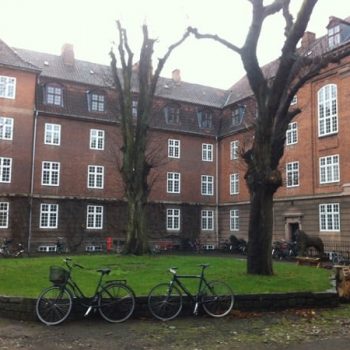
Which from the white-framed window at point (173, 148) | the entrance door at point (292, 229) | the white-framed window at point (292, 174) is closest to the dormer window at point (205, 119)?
the white-framed window at point (173, 148)

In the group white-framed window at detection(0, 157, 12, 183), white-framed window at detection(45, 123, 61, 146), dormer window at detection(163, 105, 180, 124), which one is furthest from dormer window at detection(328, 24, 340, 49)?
white-framed window at detection(0, 157, 12, 183)

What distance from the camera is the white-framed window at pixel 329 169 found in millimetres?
31219

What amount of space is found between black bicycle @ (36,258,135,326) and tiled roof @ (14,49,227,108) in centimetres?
2664

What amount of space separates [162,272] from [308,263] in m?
9.97

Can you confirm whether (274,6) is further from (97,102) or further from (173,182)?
(173,182)

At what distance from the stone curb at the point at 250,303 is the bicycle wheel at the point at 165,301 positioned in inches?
7.1

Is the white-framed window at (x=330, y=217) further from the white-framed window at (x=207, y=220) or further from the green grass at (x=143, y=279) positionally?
the green grass at (x=143, y=279)

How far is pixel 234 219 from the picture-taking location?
41.7m

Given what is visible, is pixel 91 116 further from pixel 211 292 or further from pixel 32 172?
pixel 211 292

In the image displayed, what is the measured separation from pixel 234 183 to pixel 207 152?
4015 millimetres

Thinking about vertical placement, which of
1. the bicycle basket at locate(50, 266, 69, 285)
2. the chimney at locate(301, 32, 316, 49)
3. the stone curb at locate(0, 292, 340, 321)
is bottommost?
the stone curb at locate(0, 292, 340, 321)

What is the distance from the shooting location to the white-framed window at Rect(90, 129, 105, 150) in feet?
124

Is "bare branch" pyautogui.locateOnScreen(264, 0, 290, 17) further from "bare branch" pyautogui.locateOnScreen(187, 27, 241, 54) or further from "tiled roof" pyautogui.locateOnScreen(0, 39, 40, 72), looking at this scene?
"tiled roof" pyautogui.locateOnScreen(0, 39, 40, 72)

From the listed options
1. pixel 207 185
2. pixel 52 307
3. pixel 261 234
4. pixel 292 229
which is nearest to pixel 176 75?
pixel 207 185
